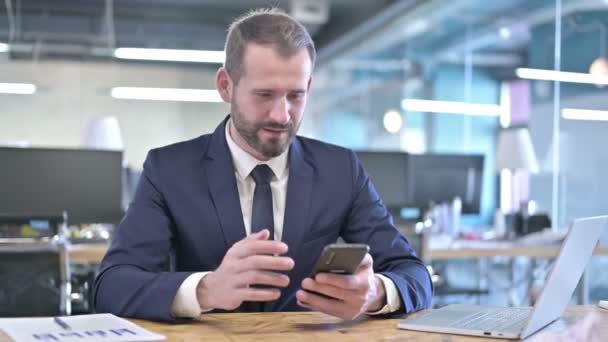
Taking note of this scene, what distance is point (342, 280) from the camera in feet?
4.80

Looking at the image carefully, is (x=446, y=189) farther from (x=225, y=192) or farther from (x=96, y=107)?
(x=96, y=107)

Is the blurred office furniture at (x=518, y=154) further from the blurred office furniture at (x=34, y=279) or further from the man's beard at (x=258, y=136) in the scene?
the man's beard at (x=258, y=136)

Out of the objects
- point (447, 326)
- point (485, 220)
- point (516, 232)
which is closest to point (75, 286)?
point (447, 326)

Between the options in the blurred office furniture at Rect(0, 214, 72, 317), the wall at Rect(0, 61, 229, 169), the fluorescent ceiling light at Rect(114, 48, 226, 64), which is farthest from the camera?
the wall at Rect(0, 61, 229, 169)

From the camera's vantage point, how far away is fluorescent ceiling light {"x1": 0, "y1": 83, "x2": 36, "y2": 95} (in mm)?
11688

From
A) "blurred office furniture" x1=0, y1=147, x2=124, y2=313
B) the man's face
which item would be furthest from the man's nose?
"blurred office furniture" x1=0, y1=147, x2=124, y2=313

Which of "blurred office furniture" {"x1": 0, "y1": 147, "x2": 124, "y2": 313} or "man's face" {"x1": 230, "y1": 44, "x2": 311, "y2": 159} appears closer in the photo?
"man's face" {"x1": 230, "y1": 44, "x2": 311, "y2": 159}

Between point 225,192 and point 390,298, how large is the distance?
48cm

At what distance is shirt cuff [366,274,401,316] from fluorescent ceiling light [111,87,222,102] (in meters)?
11.0

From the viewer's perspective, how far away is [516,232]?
542 cm

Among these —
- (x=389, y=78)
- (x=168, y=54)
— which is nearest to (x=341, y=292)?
(x=389, y=78)

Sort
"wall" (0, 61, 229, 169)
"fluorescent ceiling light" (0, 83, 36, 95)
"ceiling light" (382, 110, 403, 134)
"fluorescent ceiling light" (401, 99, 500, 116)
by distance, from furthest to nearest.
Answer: "wall" (0, 61, 229, 169), "fluorescent ceiling light" (0, 83, 36, 95), "ceiling light" (382, 110, 403, 134), "fluorescent ceiling light" (401, 99, 500, 116)

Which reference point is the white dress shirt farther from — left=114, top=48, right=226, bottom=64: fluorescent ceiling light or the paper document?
left=114, top=48, right=226, bottom=64: fluorescent ceiling light

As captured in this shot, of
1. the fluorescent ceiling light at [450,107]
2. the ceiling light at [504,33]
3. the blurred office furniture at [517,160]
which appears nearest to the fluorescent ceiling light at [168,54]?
the fluorescent ceiling light at [450,107]
